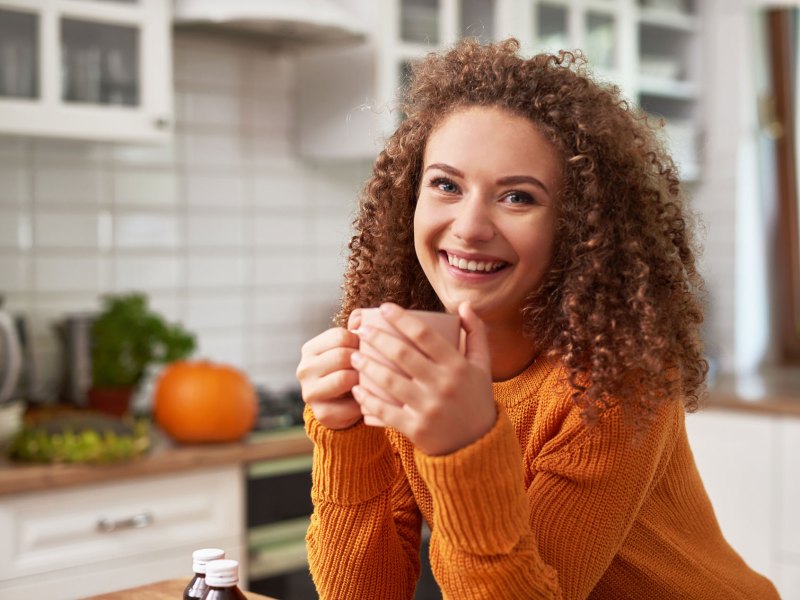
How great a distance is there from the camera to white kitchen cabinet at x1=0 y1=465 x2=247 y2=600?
211 centimetres

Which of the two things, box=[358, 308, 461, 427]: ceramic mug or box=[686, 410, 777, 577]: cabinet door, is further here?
box=[686, 410, 777, 577]: cabinet door

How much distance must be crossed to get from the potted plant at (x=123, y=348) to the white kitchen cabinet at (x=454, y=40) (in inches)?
28.9

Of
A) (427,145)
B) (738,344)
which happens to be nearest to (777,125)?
(738,344)

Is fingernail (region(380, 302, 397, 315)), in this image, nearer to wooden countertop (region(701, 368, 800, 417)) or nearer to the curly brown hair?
the curly brown hair

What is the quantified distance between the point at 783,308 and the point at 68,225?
2.46m

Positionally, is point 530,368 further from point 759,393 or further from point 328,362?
point 759,393

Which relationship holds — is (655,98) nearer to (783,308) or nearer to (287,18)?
(783,308)

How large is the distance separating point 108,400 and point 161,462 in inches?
15.5

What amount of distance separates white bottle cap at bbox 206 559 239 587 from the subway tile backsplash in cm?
168

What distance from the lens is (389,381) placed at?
0.93 metres

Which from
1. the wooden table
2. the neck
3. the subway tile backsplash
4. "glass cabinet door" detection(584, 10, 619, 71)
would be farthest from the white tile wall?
the neck

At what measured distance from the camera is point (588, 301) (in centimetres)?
112

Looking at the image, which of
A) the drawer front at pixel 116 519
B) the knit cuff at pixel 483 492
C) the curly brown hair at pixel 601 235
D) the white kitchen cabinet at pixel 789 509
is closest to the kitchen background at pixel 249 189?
the white kitchen cabinet at pixel 789 509

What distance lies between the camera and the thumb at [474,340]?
3.17 feet
